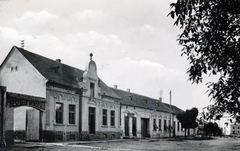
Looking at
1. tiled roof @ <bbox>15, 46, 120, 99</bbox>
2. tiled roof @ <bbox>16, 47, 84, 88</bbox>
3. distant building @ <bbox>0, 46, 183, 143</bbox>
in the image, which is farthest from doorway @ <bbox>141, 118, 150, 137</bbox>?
tiled roof @ <bbox>16, 47, 84, 88</bbox>

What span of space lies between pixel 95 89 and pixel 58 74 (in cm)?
486

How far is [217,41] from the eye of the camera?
5711 millimetres

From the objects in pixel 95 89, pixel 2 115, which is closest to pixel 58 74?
pixel 95 89

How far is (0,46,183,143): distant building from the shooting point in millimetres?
20125

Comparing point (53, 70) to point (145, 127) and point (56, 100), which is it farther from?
point (145, 127)

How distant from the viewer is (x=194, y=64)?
625cm

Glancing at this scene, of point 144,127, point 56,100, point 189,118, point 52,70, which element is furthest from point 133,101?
point 56,100

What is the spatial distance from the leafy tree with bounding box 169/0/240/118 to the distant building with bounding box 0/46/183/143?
13955mm

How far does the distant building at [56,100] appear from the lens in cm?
2012

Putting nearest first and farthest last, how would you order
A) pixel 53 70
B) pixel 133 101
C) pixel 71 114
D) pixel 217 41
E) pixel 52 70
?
pixel 217 41
pixel 52 70
pixel 53 70
pixel 71 114
pixel 133 101

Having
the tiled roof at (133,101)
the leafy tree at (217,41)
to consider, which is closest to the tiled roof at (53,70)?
the tiled roof at (133,101)

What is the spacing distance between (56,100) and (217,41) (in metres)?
18.4

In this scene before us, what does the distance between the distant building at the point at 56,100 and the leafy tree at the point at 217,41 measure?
14.0 meters

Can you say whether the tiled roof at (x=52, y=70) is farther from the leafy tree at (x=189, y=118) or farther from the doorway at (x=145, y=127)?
the leafy tree at (x=189, y=118)
